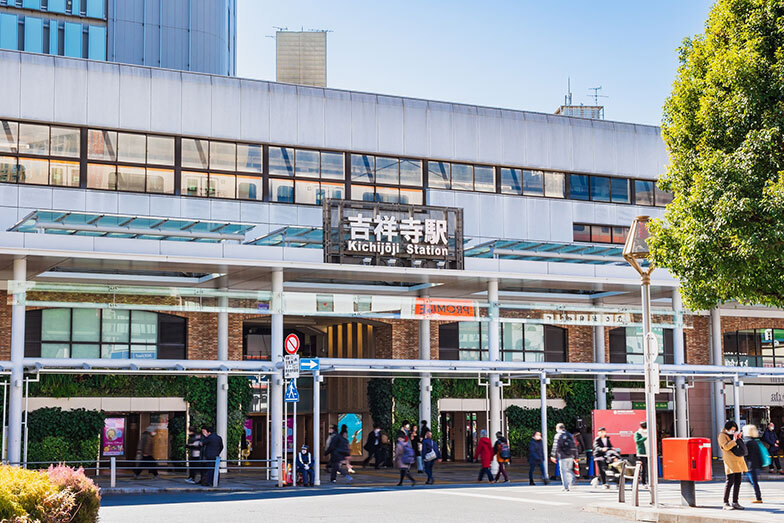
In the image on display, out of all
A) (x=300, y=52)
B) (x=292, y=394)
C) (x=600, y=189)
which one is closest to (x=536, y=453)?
(x=292, y=394)

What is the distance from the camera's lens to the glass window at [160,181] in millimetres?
30953

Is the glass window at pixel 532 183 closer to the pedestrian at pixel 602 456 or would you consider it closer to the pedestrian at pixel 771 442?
the pedestrian at pixel 771 442

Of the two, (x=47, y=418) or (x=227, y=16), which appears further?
(x=227, y=16)

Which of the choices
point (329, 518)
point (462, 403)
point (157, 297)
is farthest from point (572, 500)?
point (462, 403)

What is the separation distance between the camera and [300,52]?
243 ft

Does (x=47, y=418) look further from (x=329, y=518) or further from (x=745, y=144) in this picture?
(x=745, y=144)

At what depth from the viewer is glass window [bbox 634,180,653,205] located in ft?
125

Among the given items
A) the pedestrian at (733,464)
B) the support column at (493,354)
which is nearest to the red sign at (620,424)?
the support column at (493,354)

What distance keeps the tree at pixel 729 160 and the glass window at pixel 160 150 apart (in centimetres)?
1597

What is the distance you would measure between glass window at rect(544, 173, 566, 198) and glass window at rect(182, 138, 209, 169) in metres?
11.6

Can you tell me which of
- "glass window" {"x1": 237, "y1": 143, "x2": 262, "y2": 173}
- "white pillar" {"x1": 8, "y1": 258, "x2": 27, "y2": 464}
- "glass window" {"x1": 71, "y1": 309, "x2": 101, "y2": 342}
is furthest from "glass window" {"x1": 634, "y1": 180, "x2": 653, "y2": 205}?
"white pillar" {"x1": 8, "y1": 258, "x2": 27, "y2": 464}

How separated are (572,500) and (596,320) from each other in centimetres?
1226

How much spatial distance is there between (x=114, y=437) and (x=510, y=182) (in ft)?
48.8

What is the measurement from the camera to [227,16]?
2479 inches
